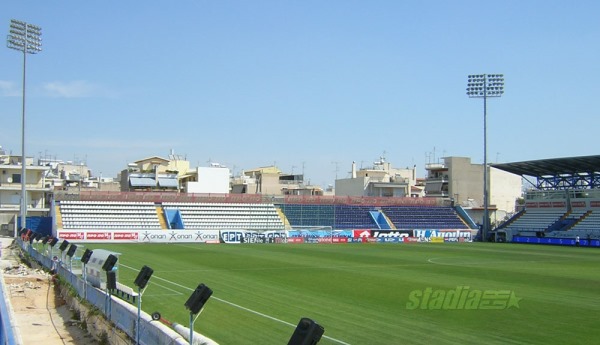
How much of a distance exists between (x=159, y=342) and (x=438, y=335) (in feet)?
24.6

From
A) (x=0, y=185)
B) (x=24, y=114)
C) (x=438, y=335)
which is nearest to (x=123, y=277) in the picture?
(x=438, y=335)

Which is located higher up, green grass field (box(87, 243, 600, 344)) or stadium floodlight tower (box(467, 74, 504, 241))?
stadium floodlight tower (box(467, 74, 504, 241))

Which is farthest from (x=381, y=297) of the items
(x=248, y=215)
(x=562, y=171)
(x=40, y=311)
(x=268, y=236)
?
(x=562, y=171)

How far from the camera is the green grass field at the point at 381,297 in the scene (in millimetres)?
16500

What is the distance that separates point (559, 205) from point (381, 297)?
5206cm

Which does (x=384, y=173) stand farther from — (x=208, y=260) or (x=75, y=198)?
(x=208, y=260)

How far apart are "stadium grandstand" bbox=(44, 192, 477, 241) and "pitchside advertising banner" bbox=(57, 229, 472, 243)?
105 millimetres

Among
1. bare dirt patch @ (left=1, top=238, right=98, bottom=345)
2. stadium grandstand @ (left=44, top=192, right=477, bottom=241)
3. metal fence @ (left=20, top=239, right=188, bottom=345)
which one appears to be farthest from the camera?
stadium grandstand @ (left=44, top=192, right=477, bottom=241)

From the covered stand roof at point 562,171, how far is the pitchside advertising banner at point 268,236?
9.44 meters

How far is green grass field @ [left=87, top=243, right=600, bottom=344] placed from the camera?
54.1 feet

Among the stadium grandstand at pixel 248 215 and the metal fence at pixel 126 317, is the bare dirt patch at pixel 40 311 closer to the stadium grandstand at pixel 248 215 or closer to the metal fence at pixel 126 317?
the metal fence at pixel 126 317

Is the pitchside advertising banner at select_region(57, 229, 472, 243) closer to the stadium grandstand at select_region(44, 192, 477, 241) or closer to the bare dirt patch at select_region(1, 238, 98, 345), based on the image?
the stadium grandstand at select_region(44, 192, 477, 241)

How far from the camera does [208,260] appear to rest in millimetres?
39281

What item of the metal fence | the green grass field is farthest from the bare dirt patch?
the green grass field
